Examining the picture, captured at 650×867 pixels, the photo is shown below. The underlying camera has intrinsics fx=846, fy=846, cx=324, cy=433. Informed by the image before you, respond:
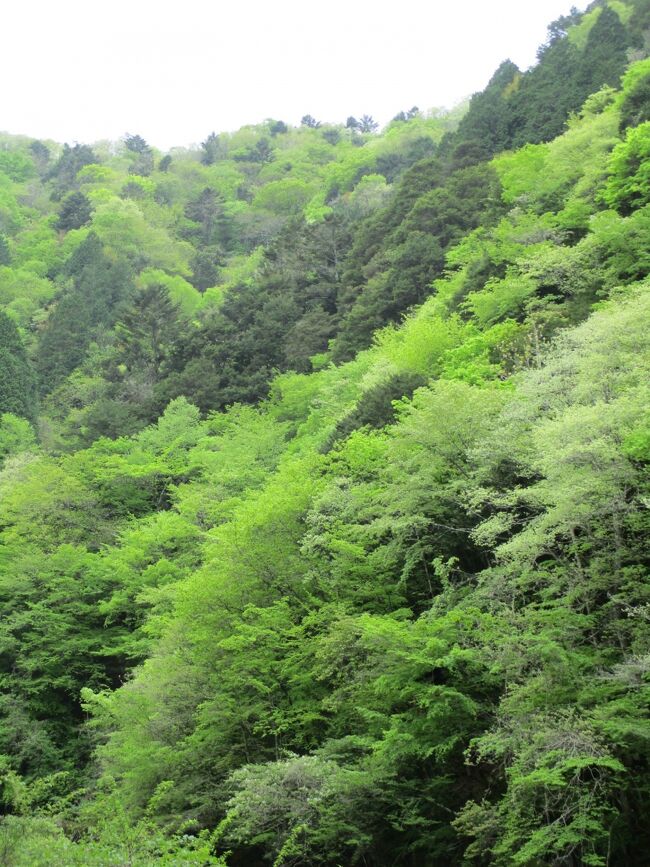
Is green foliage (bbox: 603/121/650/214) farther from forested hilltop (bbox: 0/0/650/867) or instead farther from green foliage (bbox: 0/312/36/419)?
green foliage (bbox: 0/312/36/419)

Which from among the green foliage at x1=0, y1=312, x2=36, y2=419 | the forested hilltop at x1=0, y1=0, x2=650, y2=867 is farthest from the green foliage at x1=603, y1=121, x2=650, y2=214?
the green foliage at x1=0, y1=312, x2=36, y2=419

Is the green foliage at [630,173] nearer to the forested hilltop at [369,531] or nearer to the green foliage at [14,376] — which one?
the forested hilltop at [369,531]

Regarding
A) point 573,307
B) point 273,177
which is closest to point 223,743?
point 573,307

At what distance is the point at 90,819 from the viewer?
17.3 meters

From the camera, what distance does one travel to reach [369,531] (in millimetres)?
16359

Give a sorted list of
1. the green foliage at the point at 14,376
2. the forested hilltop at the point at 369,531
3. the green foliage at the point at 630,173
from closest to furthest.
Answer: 1. the forested hilltop at the point at 369,531
2. the green foliage at the point at 630,173
3. the green foliage at the point at 14,376

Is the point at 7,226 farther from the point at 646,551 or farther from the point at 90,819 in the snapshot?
the point at 646,551

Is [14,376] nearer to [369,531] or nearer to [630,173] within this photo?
[630,173]

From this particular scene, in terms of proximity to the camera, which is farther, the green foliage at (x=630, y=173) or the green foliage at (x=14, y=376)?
the green foliage at (x=14, y=376)

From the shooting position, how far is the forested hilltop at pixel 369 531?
11.5 m

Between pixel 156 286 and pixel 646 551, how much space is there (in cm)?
4186

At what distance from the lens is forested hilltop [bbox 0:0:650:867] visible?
452 inches

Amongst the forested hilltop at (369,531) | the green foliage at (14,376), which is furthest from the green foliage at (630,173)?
the green foliage at (14,376)

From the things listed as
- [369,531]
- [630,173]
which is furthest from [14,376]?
[369,531]
